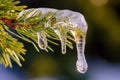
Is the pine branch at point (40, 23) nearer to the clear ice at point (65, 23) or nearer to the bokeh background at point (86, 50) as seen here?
the clear ice at point (65, 23)

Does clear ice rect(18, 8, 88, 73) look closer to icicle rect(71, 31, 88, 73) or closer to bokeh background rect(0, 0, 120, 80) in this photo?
icicle rect(71, 31, 88, 73)

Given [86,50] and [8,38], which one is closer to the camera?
[8,38]

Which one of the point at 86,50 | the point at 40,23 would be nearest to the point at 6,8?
the point at 40,23

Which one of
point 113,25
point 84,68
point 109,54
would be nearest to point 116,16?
point 113,25

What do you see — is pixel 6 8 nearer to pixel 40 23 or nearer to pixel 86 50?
pixel 40 23

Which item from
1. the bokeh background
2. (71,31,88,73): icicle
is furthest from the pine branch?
the bokeh background

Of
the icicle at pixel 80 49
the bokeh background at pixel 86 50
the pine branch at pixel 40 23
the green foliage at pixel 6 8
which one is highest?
the green foliage at pixel 6 8

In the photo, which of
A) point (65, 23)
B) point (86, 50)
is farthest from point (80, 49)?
point (86, 50)

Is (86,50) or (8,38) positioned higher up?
(8,38)

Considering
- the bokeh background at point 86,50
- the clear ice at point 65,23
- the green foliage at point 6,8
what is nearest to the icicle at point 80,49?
the clear ice at point 65,23
